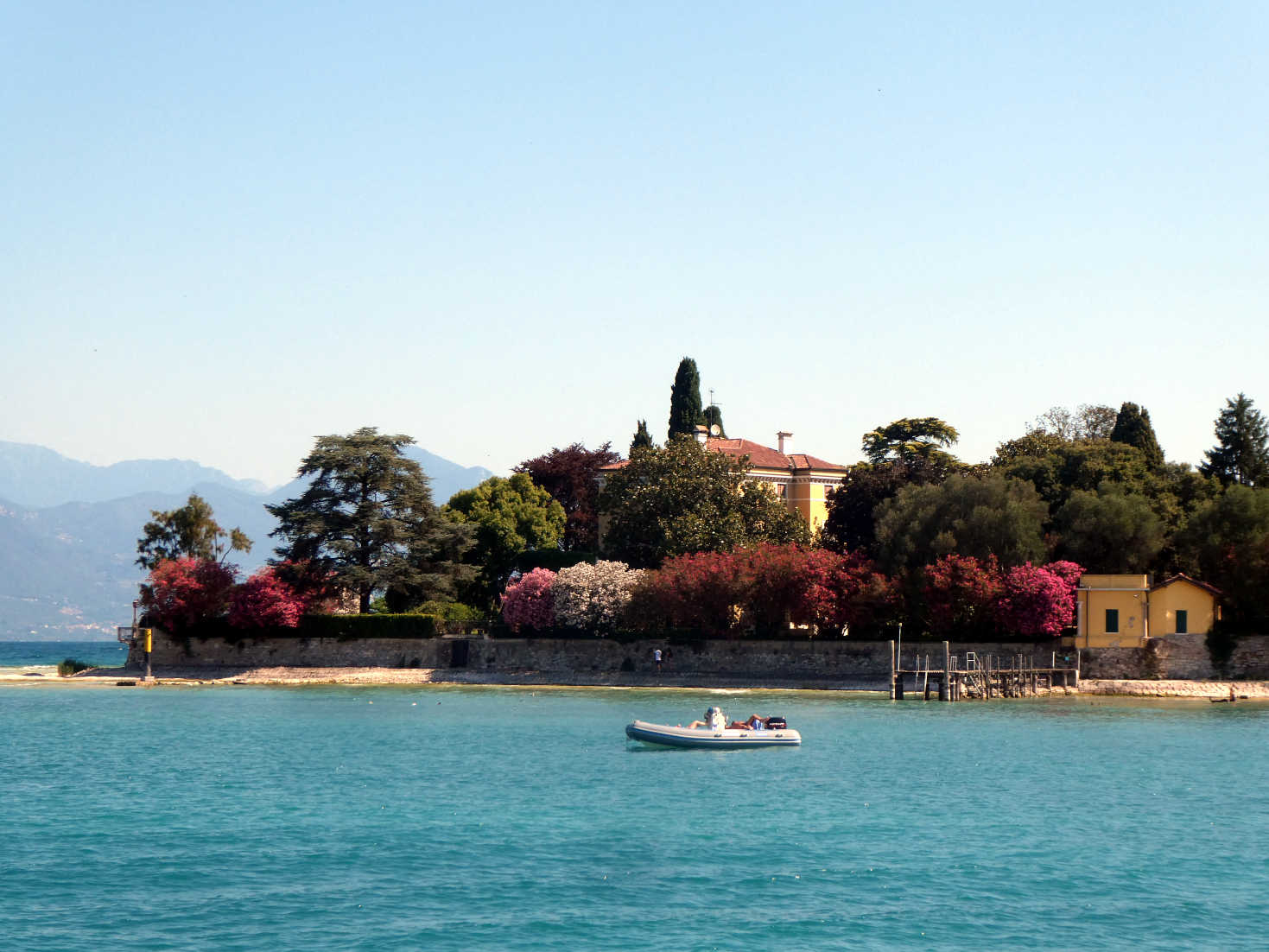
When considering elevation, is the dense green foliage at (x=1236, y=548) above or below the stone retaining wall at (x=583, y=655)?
above

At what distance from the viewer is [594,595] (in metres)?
84.6

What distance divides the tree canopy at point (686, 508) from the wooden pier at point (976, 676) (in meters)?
14.3

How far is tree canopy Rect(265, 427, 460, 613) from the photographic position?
8900cm

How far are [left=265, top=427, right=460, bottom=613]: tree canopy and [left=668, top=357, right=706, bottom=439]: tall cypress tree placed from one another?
84.9ft

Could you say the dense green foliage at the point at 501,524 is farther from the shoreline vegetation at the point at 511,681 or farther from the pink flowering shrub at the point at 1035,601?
the pink flowering shrub at the point at 1035,601

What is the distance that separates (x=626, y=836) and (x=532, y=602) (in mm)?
53589

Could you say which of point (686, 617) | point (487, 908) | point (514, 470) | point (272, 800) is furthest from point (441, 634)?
point (487, 908)

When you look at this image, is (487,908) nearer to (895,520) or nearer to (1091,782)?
(1091,782)

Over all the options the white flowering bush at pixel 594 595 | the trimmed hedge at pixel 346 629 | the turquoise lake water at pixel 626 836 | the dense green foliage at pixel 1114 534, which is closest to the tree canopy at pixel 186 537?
the trimmed hedge at pixel 346 629

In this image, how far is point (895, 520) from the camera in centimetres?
7900

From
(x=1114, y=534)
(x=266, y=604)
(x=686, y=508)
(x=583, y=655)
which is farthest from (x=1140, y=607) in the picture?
(x=266, y=604)

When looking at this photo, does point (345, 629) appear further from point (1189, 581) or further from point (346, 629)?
point (1189, 581)

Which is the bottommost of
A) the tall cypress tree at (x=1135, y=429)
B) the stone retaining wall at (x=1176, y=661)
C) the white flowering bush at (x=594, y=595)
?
the stone retaining wall at (x=1176, y=661)

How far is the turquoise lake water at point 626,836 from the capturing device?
26422 mm
